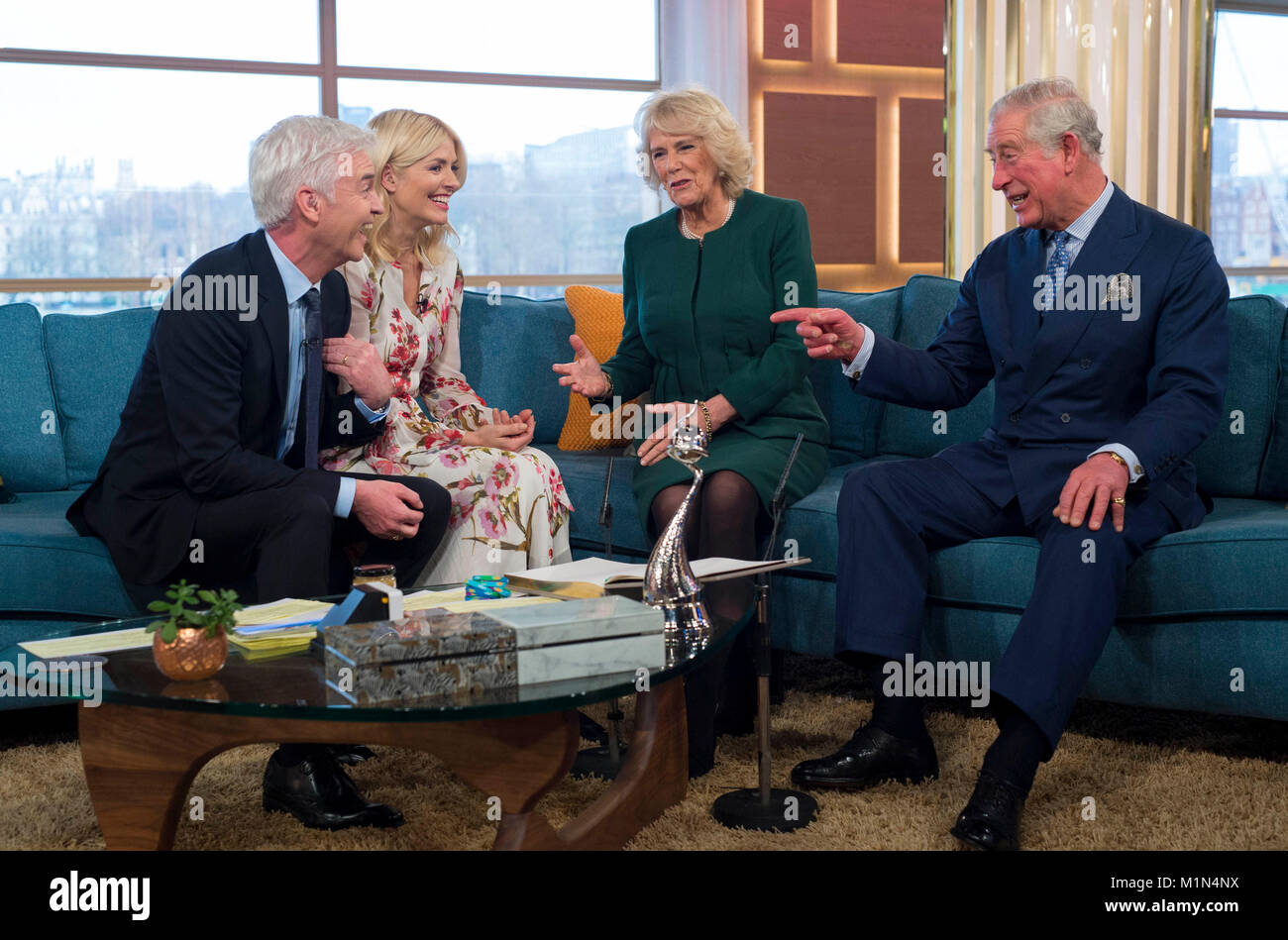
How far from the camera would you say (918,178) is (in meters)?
5.74

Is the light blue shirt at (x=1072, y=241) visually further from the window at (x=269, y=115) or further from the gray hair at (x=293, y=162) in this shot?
the window at (x=269, y=115)

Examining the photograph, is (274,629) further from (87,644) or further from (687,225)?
(687,225)

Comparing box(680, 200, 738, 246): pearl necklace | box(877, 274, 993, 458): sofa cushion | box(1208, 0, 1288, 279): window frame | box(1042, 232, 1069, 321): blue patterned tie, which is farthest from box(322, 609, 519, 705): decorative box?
box(1208, 0, 1288, 279): window frame

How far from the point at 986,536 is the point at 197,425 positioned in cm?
137

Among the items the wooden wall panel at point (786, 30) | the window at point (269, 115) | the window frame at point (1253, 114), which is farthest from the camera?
the window frame at point (1253, 114)

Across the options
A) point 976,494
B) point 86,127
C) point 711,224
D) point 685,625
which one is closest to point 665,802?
point 685,625

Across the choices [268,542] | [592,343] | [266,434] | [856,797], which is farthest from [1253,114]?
[268,542]

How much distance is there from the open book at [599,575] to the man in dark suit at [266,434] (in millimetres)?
433

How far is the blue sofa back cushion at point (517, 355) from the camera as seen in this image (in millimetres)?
3023

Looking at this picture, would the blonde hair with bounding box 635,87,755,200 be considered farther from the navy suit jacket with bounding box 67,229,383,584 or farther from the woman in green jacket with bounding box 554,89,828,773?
the navy suit jacket with bounding box 67,229,383,584

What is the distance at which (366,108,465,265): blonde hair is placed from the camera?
2543 mm

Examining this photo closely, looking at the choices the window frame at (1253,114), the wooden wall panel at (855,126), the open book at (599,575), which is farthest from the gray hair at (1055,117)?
the window frame at (1253,114)

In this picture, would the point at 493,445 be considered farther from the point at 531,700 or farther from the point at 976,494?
the point at 531,700
